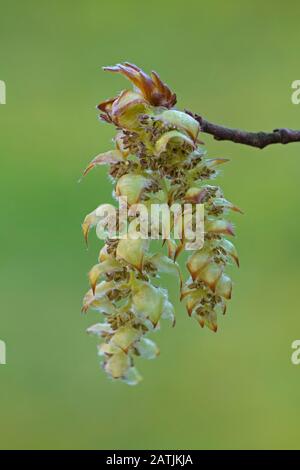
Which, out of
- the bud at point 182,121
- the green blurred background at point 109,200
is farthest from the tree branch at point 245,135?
the green blurred background at point 109,200

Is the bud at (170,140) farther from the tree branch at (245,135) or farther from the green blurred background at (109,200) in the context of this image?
the green blurred background at (109,200)

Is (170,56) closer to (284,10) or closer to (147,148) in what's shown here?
(284,10)

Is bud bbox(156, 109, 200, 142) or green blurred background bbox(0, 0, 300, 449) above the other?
green blurred background bbox(0, 0, 300, 449)

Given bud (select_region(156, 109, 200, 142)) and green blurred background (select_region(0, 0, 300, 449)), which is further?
green blurred background (select_region(0, 0, 300, 449))

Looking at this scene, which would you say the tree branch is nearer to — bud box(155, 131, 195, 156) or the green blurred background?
bud box(155, 131, 195, 156)

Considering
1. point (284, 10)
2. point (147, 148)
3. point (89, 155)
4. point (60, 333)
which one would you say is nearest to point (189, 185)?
point (147, 148)

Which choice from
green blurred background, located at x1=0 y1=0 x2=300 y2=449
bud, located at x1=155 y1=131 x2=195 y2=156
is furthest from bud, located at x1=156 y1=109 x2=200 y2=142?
green blurred background, located at x1=0 y1=0 x2=300 y2=449
